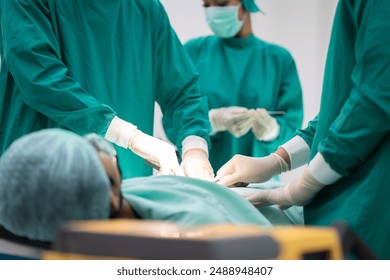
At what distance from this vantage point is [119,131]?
1.96 metres

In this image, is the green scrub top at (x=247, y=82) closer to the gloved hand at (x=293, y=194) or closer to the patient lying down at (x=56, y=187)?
the gloved hand at (x=293, y=194)

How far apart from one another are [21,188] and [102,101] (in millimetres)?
1064

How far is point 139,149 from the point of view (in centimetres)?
200

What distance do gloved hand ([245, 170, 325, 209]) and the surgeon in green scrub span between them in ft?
3.82

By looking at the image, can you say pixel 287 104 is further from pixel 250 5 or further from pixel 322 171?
pixel 322 171

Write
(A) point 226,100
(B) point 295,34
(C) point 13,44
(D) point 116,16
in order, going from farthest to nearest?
1. (B) point 295,34
2. (A) point 226,100
3. (D) point 116,16
4. (C) point 13,44

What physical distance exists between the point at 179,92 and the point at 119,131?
0.45m

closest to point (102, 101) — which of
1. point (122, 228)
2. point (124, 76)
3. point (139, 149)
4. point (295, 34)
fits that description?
point (124, 76)

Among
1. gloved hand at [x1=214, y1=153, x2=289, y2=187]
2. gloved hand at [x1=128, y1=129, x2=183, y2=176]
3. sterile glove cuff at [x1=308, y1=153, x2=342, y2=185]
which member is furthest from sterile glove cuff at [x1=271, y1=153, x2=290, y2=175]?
sterile glove cuff at [x1=308, y1=153, x2=342, y2=185]

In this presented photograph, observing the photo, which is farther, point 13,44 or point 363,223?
point 13,44

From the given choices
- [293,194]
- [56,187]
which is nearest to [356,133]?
[293,194]

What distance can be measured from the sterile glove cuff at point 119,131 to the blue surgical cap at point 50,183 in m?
0.80

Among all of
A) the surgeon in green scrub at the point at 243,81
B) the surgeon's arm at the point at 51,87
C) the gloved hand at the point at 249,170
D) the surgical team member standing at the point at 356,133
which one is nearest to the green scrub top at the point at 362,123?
the surgical team member standing at the point at 356,133

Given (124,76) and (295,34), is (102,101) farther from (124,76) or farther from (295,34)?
(295,34)
